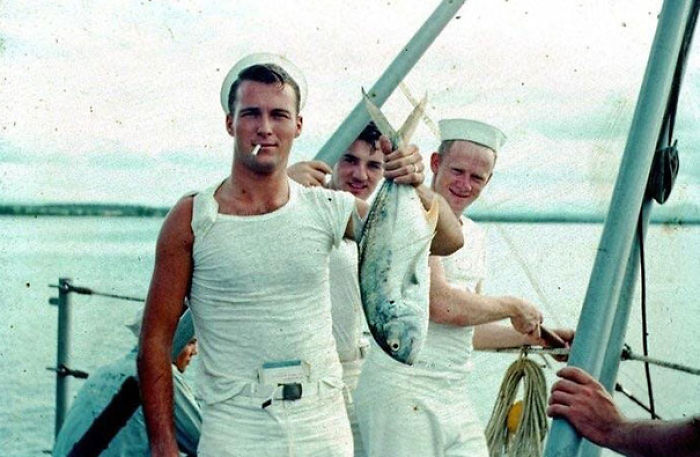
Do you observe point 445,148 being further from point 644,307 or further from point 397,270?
point 397,270

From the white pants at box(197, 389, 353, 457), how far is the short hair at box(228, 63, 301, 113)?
0.78m

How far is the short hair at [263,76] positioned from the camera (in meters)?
2.63

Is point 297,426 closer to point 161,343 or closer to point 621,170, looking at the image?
point 161,343

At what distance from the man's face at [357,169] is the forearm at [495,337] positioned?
782 mm

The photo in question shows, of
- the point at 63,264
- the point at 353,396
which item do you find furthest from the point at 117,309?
the point at 353,396

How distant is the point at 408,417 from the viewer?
10.6 feet

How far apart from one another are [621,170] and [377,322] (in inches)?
26.9

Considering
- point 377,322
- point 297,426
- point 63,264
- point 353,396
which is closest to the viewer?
point 377,322

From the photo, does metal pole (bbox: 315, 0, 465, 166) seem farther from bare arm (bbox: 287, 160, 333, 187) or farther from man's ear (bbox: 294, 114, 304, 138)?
man's ear (bbox: 294, 114, 304, 138)

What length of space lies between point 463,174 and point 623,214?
1.25 metres

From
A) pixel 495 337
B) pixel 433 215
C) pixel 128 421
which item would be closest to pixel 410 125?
pixel 433 215

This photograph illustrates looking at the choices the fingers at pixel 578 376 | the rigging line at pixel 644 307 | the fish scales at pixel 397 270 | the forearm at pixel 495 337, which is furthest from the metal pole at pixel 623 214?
the forearm at pixel 495 337

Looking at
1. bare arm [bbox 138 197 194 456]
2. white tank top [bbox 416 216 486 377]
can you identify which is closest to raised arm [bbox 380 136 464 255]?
bare arm [bbox 138 197 194 456]

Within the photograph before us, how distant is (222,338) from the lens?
8.53 feet
